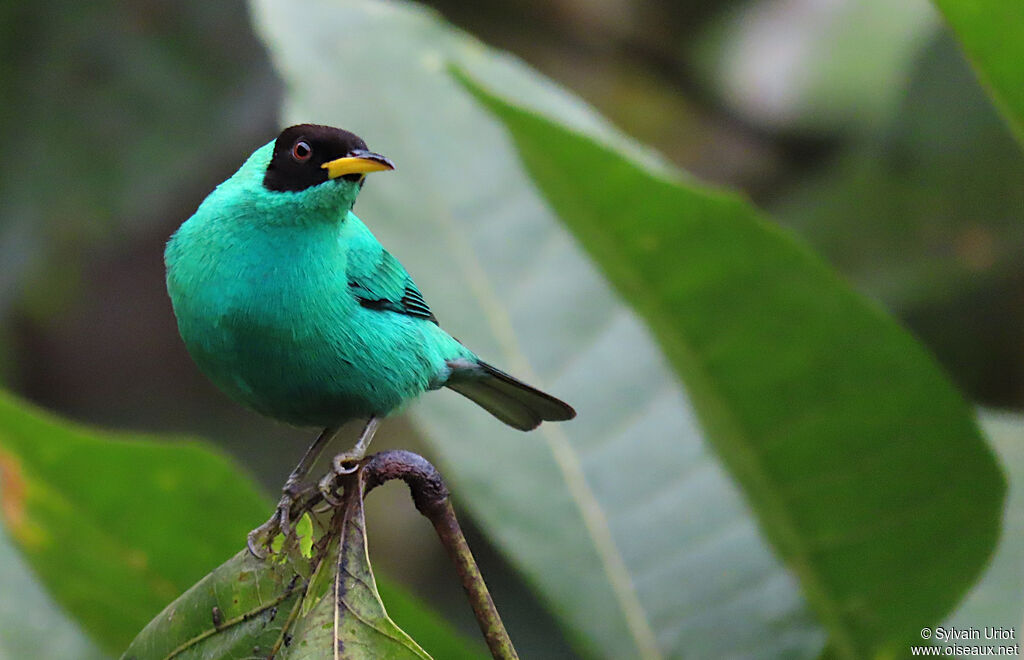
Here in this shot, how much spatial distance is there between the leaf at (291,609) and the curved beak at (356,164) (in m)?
0.59

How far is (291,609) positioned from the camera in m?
2.05

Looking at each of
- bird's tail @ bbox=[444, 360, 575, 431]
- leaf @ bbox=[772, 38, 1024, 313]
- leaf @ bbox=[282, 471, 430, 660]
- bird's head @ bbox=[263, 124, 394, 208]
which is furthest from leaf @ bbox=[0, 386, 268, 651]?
leaf @ bbox=[772, 38, 1024, 313]

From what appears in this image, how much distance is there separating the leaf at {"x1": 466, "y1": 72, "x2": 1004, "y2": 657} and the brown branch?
86cm

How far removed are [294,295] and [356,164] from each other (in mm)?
298

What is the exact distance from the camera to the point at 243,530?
2.88m

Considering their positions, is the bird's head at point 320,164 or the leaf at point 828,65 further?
the leaf at point 828,65

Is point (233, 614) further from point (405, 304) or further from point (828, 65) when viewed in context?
point (828, 65)

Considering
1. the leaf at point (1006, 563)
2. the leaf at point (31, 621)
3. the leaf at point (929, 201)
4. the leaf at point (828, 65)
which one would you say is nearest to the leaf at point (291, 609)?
the leaf at point (31, 621)

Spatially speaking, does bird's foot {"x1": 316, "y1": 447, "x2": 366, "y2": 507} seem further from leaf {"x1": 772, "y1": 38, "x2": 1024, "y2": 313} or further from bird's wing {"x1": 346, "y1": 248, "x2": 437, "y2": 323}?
leaf {"x1": 772, "y1": 38, "x2": 1024, "y2": 313}

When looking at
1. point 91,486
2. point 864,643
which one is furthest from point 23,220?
point 864,643

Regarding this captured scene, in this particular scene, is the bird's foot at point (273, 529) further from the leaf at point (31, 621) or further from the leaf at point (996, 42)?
the leaf at point (31, 621)

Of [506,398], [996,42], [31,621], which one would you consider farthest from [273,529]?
[31,621]

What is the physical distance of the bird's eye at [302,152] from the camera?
7.57 ft

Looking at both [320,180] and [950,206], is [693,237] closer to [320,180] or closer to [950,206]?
[320,180]
